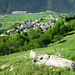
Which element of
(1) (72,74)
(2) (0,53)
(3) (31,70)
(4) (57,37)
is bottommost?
(2) (0,53)

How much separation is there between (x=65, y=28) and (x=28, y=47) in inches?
1536

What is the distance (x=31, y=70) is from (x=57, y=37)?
153 ft

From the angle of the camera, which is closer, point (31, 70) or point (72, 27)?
point (31, 70)

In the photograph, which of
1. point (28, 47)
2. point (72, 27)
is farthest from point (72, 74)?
point (72, 27)

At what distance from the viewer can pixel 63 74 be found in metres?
10.5

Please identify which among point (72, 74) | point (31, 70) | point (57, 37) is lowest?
point (57, 37)

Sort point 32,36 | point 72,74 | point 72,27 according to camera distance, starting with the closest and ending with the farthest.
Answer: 1. point 72,74
2. point 32,36
3. point 72,27

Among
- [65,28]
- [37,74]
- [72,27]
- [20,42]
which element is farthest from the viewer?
[72,27]

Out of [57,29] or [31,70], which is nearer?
[31,70]

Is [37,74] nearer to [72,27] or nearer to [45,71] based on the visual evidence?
[45,71]

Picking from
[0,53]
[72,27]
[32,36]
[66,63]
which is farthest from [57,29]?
[66,63]

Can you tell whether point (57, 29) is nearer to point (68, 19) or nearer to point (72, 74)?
point (68, 19)

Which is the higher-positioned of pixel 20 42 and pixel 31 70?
pixel 31 70

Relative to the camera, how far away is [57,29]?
7719cm
